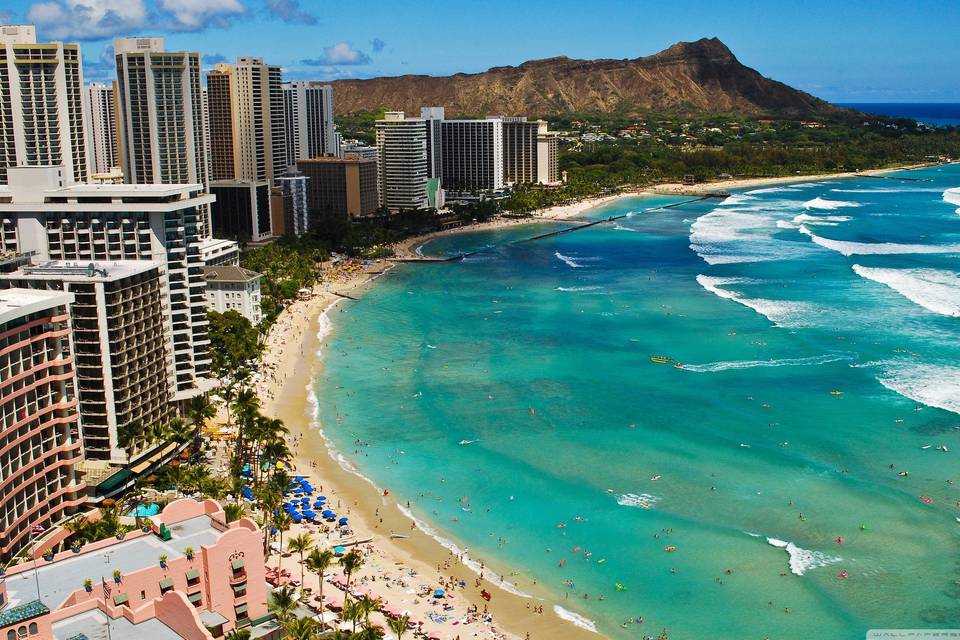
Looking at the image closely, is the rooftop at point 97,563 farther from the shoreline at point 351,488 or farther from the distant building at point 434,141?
the distant building at point 434,141

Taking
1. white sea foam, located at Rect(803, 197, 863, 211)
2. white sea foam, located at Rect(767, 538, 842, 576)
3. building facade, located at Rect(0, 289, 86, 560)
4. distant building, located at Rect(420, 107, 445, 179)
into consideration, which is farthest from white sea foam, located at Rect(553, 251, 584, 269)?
building facade, located at Rect(0, 289, 86, 560)

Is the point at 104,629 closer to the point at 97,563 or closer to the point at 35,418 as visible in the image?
the point at 97,563

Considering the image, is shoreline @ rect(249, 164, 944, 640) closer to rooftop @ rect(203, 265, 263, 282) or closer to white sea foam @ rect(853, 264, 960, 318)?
rooftop @ rect(203, 265, 263, 282)

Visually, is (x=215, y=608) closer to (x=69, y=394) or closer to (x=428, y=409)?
(x=69, y=394)

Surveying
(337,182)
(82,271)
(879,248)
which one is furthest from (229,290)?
(879,248)

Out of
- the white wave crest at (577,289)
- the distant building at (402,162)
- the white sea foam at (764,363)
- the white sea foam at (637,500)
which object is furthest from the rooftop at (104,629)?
the distant building at (402,162)

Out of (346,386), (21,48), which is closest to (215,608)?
(346,386)
